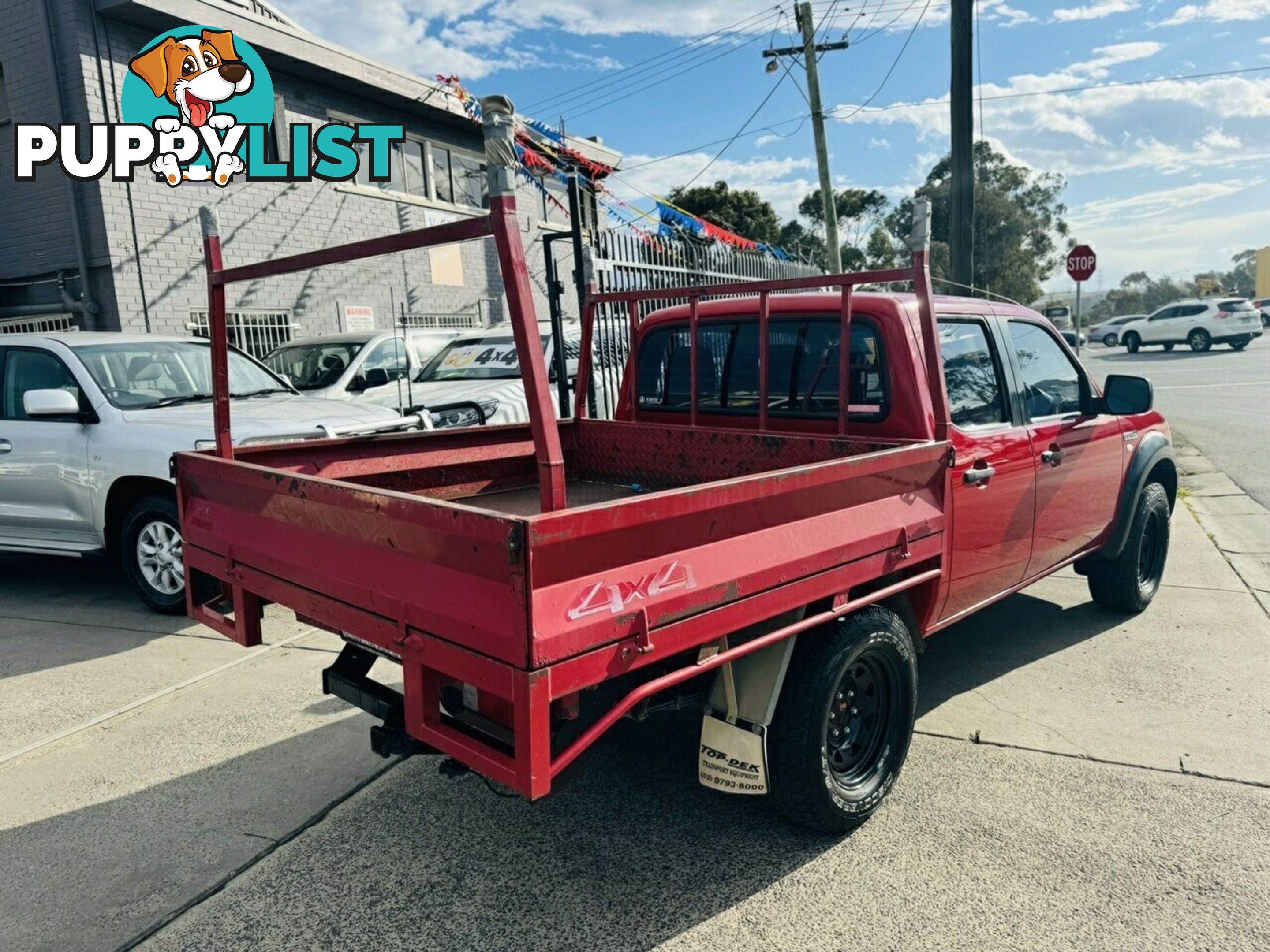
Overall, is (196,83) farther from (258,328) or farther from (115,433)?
(115,433)

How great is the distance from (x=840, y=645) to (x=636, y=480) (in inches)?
69.9

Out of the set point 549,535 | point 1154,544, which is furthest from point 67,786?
point 1154,544

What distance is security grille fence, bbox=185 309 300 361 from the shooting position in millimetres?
12203

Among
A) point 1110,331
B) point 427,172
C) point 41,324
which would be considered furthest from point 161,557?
point 1110,331

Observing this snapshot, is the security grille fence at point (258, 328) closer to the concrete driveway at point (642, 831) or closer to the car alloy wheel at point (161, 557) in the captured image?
the car alloy wheel at point (161, 557)

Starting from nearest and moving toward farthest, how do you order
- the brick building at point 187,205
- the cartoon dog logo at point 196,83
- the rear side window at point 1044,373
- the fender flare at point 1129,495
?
the rear side window at point 1044,373
the fender flare at point 1129,495
the brick building at point 187,205
the cartoon dog logo at point 196,83

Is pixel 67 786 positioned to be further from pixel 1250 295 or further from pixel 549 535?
pixel 1250 295

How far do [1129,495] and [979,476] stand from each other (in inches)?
77.0

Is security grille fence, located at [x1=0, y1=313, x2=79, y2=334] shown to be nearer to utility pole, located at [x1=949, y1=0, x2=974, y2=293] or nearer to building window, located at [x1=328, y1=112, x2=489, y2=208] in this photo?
building window, located at [x1=328, y1=112, x2=489, y2=208]

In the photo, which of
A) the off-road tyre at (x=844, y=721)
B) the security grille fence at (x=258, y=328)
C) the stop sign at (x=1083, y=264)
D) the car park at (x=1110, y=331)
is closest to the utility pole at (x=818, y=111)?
the stop sign at (x=1083, y=264)

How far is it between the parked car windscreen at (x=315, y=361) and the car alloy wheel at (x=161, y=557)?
12.1 ft

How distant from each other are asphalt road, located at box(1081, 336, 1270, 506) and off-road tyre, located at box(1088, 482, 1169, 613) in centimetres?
382

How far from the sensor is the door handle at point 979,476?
11.9ft

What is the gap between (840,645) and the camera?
118 inches
